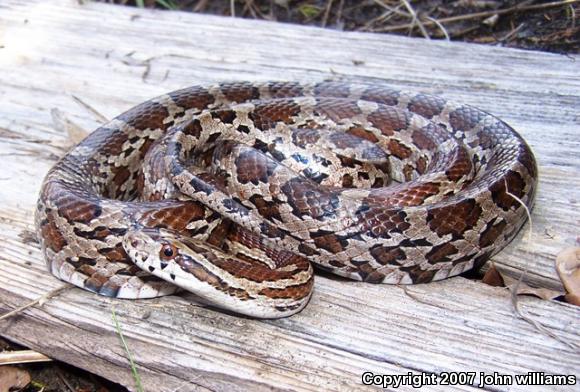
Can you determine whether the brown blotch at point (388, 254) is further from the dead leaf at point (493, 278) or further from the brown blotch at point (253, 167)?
the brown blotch at point (253, 167)

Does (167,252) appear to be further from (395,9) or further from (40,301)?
(395,9)

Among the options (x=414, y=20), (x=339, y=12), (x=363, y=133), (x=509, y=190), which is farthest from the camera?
(x=339, y=12)

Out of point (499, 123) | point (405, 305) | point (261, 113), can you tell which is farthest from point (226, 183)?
point (499, 123)

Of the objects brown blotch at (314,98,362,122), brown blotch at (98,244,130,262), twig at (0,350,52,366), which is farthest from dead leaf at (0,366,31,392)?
brown blotch at (314,98,362,122)

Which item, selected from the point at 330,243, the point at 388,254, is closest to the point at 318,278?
the point at 330,243

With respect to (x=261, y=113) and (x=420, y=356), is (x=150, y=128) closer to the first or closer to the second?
(x=261, y=113)

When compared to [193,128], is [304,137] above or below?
A: below

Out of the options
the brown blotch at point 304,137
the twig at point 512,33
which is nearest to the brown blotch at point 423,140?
the brown blotch at point 304,137
